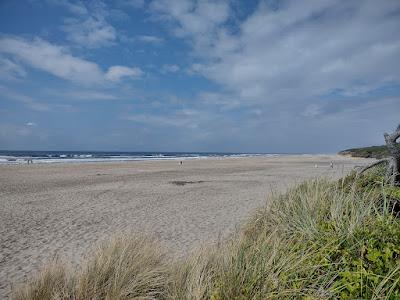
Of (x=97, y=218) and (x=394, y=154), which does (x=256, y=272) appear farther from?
(x=97, y=218)

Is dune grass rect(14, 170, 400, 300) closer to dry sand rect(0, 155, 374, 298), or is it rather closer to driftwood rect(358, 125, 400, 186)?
dry sand rect(0, 155, 374, 298)

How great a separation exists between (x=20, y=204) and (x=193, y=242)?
25.2 feet

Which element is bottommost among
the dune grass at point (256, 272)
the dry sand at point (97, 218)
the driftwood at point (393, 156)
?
the dry sand at point (97, 218)

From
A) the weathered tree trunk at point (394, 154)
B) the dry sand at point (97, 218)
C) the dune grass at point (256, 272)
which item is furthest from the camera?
the weathered tree trunk at point (394, 154)

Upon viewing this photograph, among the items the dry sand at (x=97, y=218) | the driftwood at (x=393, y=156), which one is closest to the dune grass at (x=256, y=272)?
the dry sand at (x=97, y=218)

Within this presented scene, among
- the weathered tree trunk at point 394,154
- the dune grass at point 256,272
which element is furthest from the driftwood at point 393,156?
the dune grass at point 256,272

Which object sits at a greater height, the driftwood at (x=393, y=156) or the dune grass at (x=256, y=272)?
the driftwood at (x=393, y=156)

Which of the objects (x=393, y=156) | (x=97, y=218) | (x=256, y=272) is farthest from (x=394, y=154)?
(x=97, y=218)

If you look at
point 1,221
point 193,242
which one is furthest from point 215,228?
point 1,221

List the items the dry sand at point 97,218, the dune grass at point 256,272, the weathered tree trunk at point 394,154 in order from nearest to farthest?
the dune grass at point 256,272
the dry sand at point 97,218
the weathered tree trunk at point 394,154

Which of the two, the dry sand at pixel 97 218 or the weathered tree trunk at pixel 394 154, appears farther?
the weathered tree trunk at pixel 394 154

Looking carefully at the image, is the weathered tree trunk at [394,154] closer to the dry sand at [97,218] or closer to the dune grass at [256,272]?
the dry sand at [97,218]

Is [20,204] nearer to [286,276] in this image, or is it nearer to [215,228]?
[215,228]

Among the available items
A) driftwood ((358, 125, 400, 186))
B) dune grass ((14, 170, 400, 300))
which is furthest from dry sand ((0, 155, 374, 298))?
dune grass ((14, 170, 400, 300))
